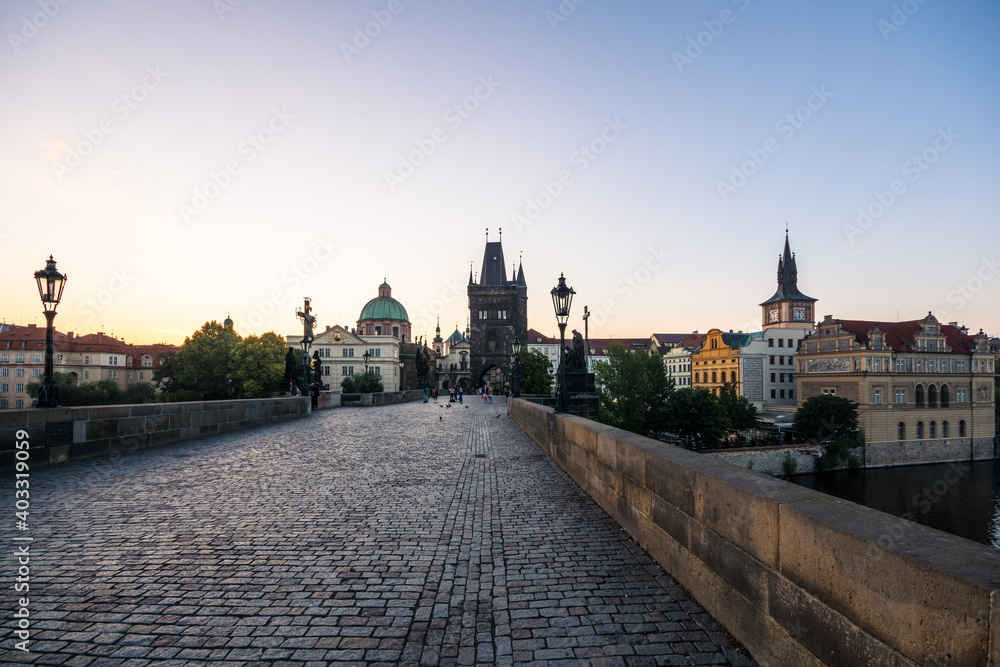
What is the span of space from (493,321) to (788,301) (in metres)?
54.2

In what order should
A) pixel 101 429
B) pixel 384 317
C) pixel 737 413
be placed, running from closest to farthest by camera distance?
1. pixel 101 429
2. pixel 737 413
3. pixel 384 317

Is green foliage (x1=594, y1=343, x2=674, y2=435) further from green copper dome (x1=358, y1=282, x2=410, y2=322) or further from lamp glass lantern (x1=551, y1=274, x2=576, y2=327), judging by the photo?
green copper dome (x1=358, y1=282, x2=410, y2=322)

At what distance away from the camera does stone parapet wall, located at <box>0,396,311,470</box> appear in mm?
8625

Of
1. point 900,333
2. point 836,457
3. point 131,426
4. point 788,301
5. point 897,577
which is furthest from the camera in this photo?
point 788,301

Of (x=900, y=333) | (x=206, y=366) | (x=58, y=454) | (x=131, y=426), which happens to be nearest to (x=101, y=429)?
(x=131, y=426)

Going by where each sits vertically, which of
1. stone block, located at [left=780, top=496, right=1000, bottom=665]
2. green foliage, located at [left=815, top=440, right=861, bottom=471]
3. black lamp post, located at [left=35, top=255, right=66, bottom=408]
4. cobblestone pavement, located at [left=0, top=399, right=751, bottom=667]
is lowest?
green foliage, located at [left=815, top=440, right=861, bottom=471]

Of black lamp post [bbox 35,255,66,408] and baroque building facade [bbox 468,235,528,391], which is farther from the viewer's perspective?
baroque building facade [bbox 468,235,528,391]

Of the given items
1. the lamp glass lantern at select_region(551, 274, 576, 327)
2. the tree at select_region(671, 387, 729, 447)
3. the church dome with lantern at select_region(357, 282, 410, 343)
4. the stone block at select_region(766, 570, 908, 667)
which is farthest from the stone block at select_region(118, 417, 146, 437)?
the church dome with lantern at select_region(357, 282, 410, 343)

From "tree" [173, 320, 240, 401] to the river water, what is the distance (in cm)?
6251

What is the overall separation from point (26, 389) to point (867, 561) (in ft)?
366

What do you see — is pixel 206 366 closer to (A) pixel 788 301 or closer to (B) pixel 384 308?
(B) pixel 384 308

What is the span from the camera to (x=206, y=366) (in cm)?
6612

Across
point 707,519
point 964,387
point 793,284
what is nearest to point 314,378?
point 707,519

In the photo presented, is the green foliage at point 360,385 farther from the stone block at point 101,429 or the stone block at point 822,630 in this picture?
the stone block at point 822,630
